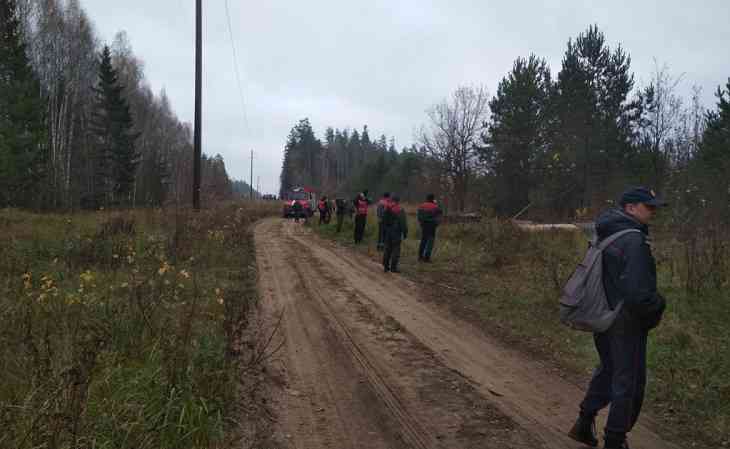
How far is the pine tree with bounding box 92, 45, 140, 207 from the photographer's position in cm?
3859

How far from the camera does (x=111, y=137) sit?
40.9 meters

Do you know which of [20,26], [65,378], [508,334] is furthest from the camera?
[20,26]

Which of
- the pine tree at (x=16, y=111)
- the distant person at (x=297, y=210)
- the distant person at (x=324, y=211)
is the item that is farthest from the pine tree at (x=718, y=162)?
the pine tree at (x=16, y=111)

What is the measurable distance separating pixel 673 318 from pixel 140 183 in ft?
155

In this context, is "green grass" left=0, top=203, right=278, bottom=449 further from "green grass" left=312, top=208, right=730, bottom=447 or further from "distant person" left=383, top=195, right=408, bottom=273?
"distant person" left=383, top=195, right=408, bottom=273

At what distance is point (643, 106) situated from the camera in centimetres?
3434

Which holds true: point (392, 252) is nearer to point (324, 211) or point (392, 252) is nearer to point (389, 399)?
point (389, 399)

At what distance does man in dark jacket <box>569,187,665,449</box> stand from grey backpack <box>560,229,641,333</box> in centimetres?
4

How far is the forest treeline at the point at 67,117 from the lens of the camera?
1020 inches

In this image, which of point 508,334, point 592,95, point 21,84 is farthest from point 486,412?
point 592,95

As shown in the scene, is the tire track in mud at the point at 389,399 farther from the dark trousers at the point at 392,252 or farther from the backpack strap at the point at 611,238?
the dark trousers at the point at 392,252

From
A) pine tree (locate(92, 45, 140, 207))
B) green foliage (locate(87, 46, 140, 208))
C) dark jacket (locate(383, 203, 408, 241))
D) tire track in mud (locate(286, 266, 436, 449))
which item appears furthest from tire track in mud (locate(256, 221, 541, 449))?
pine tree (locate(92, 45, 140, 207))

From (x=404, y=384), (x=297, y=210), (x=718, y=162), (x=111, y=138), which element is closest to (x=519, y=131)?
(x=297, y=210)

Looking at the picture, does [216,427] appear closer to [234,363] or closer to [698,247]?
[234,363]
